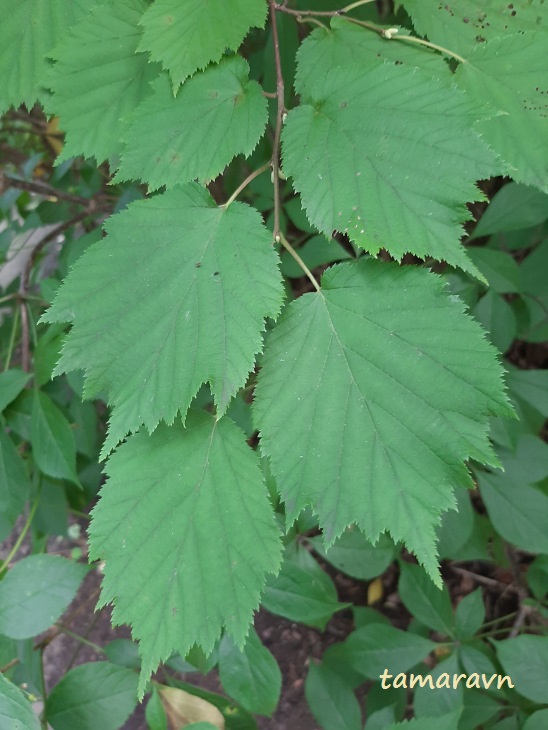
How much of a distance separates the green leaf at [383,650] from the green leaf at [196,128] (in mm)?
1046

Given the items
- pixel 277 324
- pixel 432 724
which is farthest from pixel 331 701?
pixel 277 324

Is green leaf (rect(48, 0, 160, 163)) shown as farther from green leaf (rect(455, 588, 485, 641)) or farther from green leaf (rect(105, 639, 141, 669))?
green leaf (rect(455, 588, 485, 641))

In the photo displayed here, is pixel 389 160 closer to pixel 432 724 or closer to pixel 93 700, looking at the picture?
pixel 432 724

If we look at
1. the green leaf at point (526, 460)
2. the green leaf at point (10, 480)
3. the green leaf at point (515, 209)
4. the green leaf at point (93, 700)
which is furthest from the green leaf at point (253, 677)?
the green leaf at point (515, 209)

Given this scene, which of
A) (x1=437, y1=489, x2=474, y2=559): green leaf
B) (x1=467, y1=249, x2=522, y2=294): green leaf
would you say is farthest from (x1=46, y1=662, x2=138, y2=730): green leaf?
(x1=467, y1=249, x2=522, y2=294): green leaf

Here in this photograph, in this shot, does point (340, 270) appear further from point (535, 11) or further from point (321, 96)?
point (535, 11)

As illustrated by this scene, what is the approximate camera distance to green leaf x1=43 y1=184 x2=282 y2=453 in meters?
0.69

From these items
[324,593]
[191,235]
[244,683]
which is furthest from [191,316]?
[244,683]

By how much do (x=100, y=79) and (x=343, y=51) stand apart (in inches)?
14.3

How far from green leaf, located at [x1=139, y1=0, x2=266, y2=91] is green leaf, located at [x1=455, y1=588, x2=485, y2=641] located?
3.83ft

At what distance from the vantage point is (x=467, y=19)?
0.81 m

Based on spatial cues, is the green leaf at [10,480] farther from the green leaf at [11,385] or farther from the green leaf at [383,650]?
the green leaf at [383,650]

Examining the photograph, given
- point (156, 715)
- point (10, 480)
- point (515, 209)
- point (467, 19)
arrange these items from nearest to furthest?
1. point (467, 19)
2. point (156, 715)
3. point (10, 480)
4. point (515, 209)

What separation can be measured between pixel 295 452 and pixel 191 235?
0.31 meters
